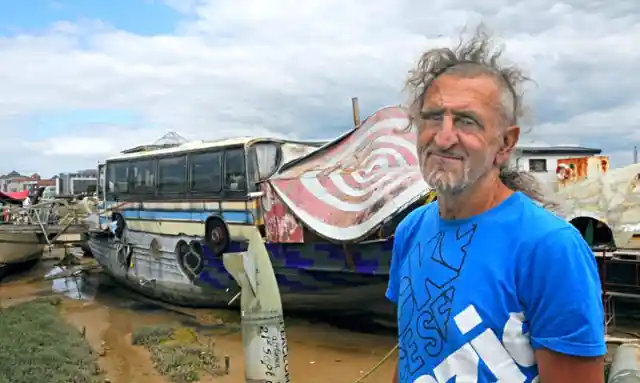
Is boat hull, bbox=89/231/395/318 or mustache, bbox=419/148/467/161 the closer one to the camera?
mustache, bbox=419/148/467/161

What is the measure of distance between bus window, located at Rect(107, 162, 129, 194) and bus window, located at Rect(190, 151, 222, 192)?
122 inches

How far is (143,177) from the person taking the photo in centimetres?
1288

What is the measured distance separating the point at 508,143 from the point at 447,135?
232mm

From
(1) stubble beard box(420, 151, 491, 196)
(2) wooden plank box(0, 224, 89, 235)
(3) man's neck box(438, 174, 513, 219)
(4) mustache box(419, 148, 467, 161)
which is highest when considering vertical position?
(4) mustache box(419, 148, 467, 161)

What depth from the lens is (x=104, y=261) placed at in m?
15.2

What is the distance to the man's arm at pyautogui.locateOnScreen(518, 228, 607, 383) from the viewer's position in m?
1.44

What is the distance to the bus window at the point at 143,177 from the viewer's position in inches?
492

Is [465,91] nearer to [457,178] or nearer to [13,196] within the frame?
[457,178]

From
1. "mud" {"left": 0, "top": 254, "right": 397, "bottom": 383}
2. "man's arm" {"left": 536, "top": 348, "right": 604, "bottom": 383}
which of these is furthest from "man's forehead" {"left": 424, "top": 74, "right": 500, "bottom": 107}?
"mud" {"left": 0, "top": 254, "right": 397, "bottom": 383}

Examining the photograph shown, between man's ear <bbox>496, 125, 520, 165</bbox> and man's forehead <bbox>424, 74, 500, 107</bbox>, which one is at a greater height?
man's forehead <bbox>424, 74, 500, 107</bbox>

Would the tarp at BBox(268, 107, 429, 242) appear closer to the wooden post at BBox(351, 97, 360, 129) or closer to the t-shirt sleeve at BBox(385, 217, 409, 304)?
the wooden post at BBox(351, 97, 360, 129)

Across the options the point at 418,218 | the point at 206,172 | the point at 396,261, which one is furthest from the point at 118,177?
the point at 418,218

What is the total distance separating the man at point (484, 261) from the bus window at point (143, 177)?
1126 cm

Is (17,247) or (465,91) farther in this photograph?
(17,247)
